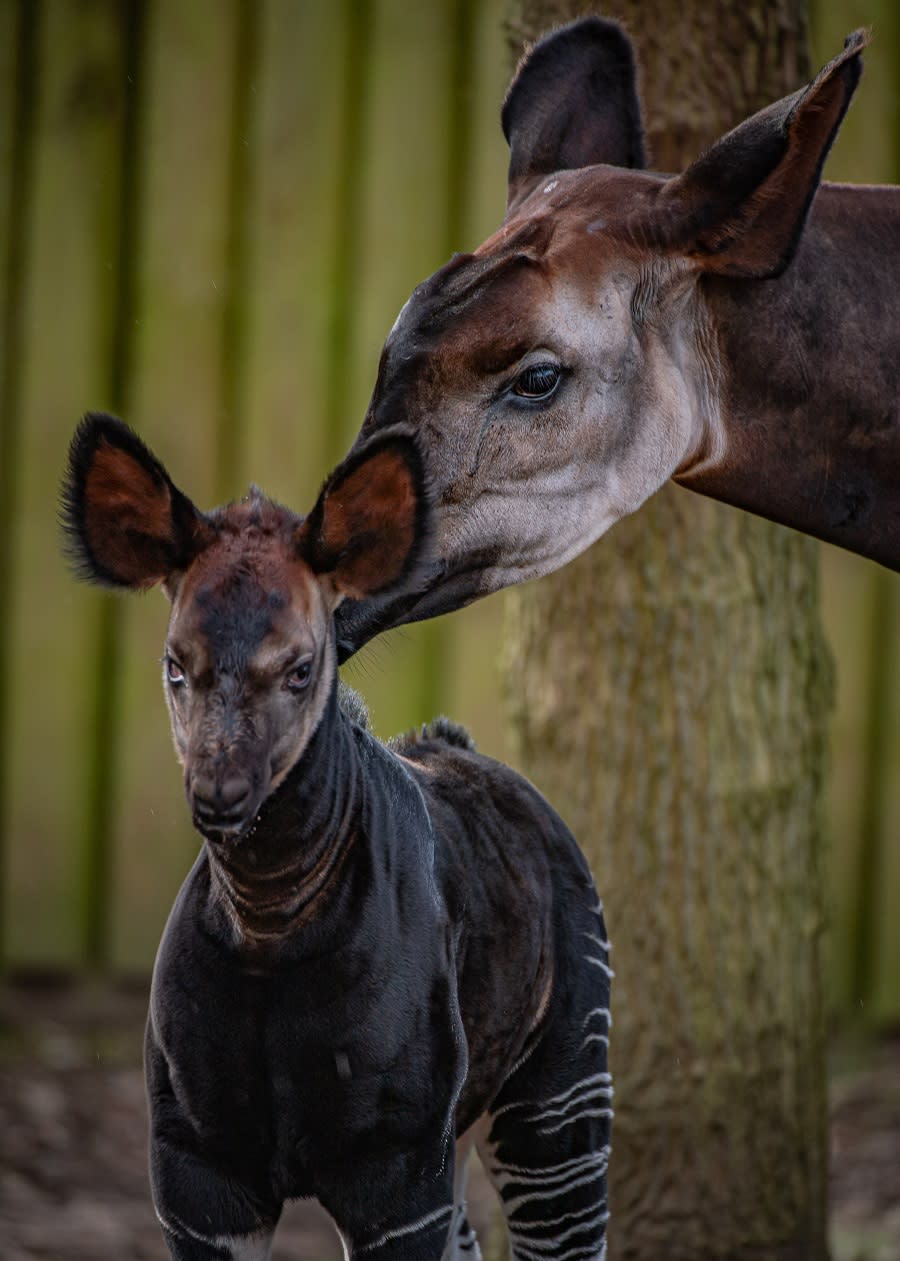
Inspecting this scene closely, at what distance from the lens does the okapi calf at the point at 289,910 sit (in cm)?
291

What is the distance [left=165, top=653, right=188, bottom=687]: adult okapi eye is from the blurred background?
3.85 meters

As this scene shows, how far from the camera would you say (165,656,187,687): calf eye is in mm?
2883

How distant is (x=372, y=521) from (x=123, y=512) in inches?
15.6

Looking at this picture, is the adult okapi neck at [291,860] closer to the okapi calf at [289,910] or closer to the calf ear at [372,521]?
the okapi calf at [289,910]

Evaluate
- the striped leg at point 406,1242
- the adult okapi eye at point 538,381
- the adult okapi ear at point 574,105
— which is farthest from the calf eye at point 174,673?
the adult okapi ear at point 574,105

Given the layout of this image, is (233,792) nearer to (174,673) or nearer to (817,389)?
(174,673)

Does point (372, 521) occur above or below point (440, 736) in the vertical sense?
above

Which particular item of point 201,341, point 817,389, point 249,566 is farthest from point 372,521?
point 201,341

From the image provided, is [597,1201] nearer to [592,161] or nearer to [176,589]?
[176,589]

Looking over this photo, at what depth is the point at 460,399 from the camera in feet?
11.0

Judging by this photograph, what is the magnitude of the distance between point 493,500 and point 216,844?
33.9 inches

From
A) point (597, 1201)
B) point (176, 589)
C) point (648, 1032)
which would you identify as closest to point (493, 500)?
point (176, 589)

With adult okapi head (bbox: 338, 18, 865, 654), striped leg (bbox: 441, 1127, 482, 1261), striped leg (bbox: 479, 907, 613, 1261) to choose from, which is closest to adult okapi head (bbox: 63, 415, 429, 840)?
adult okapi head (bbox: 338, 18, 865, 654)

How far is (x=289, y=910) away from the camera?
3.09 meters
